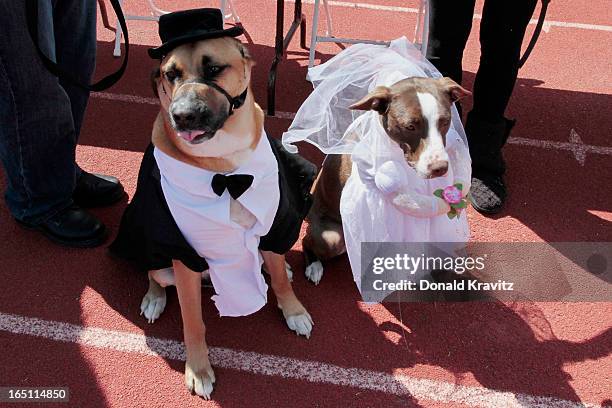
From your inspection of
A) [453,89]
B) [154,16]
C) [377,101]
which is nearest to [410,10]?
[154,16]

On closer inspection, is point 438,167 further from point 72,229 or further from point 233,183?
point 72,229

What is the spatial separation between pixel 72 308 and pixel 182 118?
64.9 inches

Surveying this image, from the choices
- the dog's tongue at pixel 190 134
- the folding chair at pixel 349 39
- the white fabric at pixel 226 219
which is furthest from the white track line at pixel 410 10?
the dog's tongue at pixel 190 134

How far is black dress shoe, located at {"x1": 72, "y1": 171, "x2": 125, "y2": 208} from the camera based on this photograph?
388 cm

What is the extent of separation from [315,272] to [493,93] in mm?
1821

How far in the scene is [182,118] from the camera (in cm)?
220

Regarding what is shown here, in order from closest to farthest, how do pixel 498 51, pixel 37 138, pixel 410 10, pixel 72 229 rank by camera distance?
pixel 37 138, pixel 72 229, pixel 498 51, pixel 410 10

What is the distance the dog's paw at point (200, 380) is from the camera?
2.80 meters

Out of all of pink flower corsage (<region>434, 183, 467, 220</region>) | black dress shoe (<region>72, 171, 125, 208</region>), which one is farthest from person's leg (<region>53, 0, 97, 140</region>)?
pink flower corsage (<region>434, 183, 467, 220</region>)

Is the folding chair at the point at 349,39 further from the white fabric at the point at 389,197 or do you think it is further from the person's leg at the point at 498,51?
the white fabric at the point at 389,197

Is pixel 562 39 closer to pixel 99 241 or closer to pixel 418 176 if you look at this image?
pixel 418 176

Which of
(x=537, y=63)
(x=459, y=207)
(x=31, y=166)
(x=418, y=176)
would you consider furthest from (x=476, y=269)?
(x=537, y=63)

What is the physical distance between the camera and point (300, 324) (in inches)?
122

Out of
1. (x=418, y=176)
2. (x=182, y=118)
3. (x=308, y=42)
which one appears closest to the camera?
(x=182, y=118)
